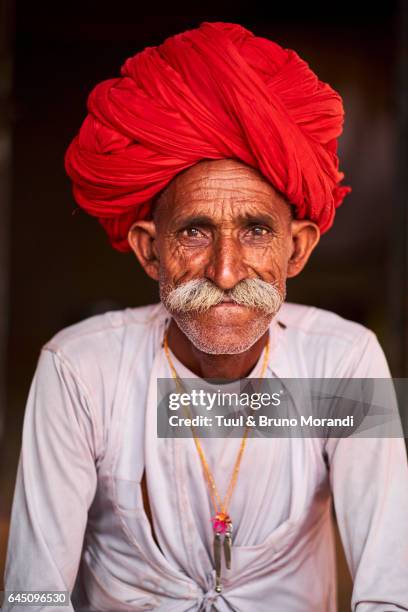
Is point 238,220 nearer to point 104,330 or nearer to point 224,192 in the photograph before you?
point 224,192

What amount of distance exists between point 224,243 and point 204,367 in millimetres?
266

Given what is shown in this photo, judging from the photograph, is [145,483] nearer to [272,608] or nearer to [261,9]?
[272,608]

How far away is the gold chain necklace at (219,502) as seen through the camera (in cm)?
129

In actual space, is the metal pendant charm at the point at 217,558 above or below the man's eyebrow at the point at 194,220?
below

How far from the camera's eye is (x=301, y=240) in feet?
4.44

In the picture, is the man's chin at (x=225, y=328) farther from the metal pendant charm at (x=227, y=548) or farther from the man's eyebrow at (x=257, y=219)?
the metal pendant charm at (x=227, y=548)

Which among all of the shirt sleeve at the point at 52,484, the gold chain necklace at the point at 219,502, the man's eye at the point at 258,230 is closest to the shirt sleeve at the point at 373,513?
the gold chain necklace at the point at 219,502

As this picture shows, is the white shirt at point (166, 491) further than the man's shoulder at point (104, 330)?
No

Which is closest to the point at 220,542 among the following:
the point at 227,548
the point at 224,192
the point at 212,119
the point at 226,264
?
the point at 227,548

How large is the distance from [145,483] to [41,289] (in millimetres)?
2105

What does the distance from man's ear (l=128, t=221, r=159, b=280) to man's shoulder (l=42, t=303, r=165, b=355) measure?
0.10 meters

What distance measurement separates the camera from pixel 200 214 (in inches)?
48.6

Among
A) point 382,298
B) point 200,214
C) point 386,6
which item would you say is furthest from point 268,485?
point 382,298

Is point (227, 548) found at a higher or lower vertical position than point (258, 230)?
lower
